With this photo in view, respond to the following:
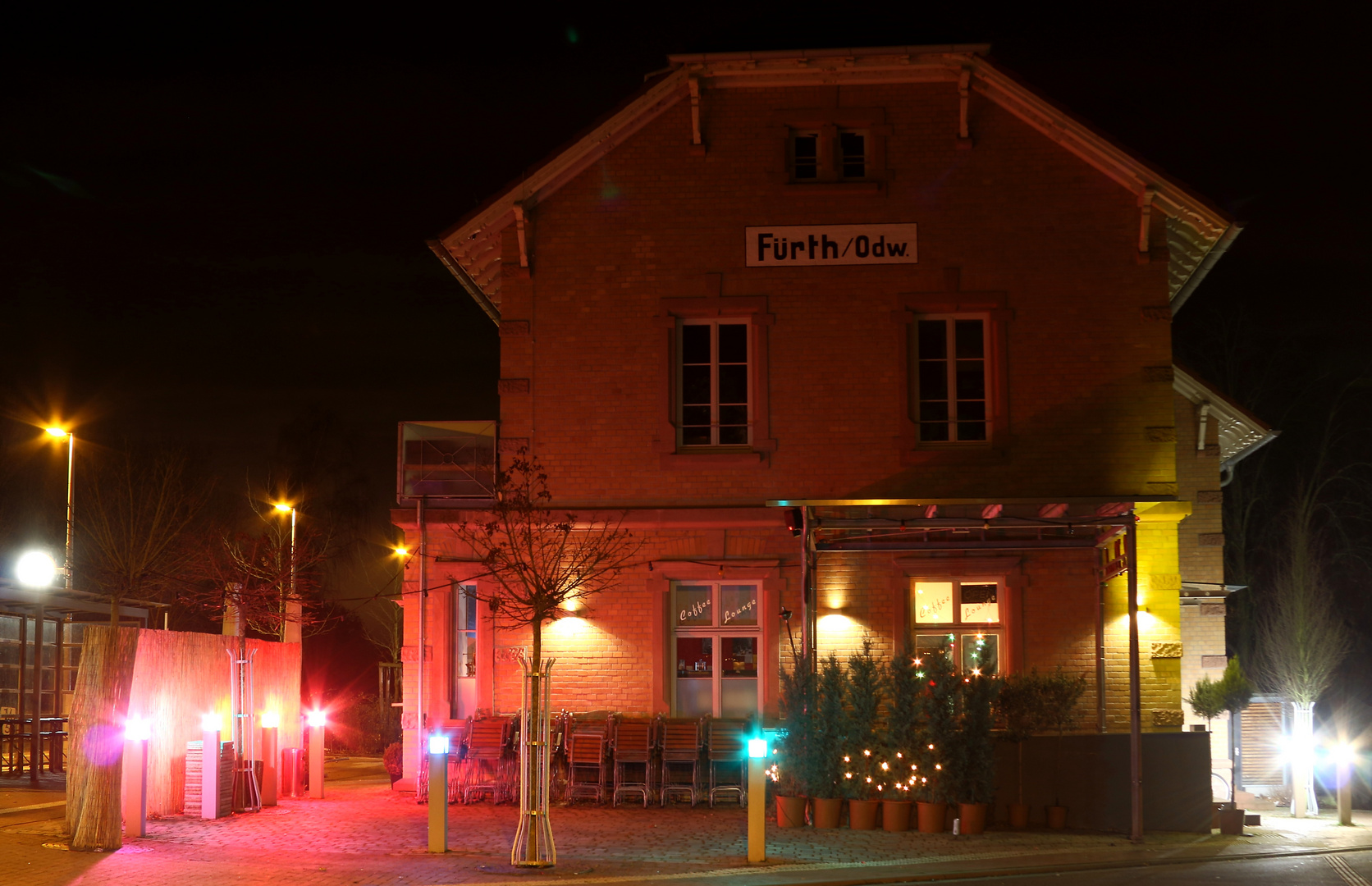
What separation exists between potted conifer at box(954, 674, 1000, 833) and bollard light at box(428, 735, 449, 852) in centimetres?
527

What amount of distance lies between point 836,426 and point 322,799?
8.12m

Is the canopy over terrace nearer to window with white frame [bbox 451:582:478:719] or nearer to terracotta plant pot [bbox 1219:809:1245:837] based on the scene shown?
terracotta plant pot [bbox 1219:809:1245:837]

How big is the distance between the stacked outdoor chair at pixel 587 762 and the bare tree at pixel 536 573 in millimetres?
978

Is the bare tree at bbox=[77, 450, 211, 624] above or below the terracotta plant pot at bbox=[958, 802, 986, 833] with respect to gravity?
above

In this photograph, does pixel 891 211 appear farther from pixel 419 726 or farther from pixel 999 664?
pixel 419 726

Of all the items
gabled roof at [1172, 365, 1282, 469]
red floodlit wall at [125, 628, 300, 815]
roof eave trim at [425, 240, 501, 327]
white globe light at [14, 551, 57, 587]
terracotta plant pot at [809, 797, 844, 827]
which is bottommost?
terracotta plant pot at [809, 797, 844, 827]

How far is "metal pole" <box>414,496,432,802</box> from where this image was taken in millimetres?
17031

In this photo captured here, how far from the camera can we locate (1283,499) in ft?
114

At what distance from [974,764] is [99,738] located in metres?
8.64

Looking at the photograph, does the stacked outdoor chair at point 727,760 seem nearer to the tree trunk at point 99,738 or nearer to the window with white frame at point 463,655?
the window with white frame at point 463,655

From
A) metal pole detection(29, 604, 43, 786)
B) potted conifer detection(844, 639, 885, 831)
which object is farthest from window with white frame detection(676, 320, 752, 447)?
metal pole detection(29, 604, 43, 786)

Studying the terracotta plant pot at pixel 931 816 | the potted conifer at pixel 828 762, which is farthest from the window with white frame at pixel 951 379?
the terracotta plant pot at pixel 931 816

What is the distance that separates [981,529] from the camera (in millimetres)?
17016

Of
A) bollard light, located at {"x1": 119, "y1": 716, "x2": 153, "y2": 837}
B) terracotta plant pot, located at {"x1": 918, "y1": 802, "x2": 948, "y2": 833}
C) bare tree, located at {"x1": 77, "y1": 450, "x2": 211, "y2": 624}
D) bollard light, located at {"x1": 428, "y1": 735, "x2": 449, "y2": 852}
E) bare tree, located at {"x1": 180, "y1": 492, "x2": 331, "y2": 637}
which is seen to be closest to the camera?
bollard light, located at {"x1": 428, "y1": 735, "x2": 449, "y2": 852}
